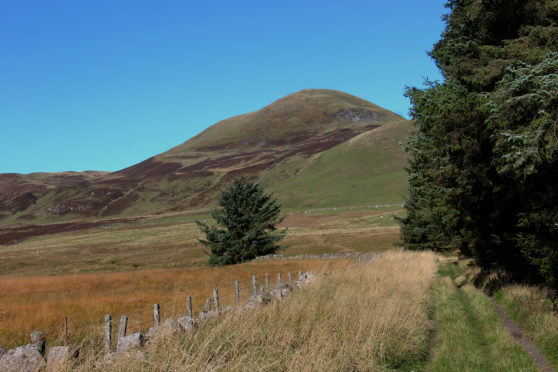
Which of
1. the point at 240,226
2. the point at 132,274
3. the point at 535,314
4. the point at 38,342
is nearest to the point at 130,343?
the point at 38,342

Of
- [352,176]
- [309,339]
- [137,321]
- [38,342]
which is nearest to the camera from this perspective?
[38,342]

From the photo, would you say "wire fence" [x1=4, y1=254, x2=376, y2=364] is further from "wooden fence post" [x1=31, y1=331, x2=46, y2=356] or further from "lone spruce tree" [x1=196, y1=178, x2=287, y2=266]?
"lone spruce tree" [x1=196, y1=178, x2=287, y2=266]

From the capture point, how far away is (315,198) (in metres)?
131

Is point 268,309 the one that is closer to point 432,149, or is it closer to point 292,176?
point 432,149

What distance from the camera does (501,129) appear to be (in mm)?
9953

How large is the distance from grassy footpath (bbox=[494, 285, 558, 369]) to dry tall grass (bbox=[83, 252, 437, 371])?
7.62 feet

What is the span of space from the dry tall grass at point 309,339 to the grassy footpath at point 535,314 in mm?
2324

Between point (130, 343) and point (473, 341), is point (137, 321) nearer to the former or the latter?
point (130, 343)

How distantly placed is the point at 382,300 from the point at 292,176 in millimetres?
159134

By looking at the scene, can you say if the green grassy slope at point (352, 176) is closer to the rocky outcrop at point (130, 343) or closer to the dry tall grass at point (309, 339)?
the dry tall grass at point (309, 339)

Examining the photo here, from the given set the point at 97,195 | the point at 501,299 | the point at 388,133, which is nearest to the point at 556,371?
the point at 501,299

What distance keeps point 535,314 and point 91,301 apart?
48.5 feet

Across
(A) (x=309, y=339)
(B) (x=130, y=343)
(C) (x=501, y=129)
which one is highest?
(C) (x=501, y=129)

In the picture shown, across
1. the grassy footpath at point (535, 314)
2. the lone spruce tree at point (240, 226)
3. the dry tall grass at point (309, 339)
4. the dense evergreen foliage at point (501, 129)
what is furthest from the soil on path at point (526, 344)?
the lone spruce tree at point (240, 226)
